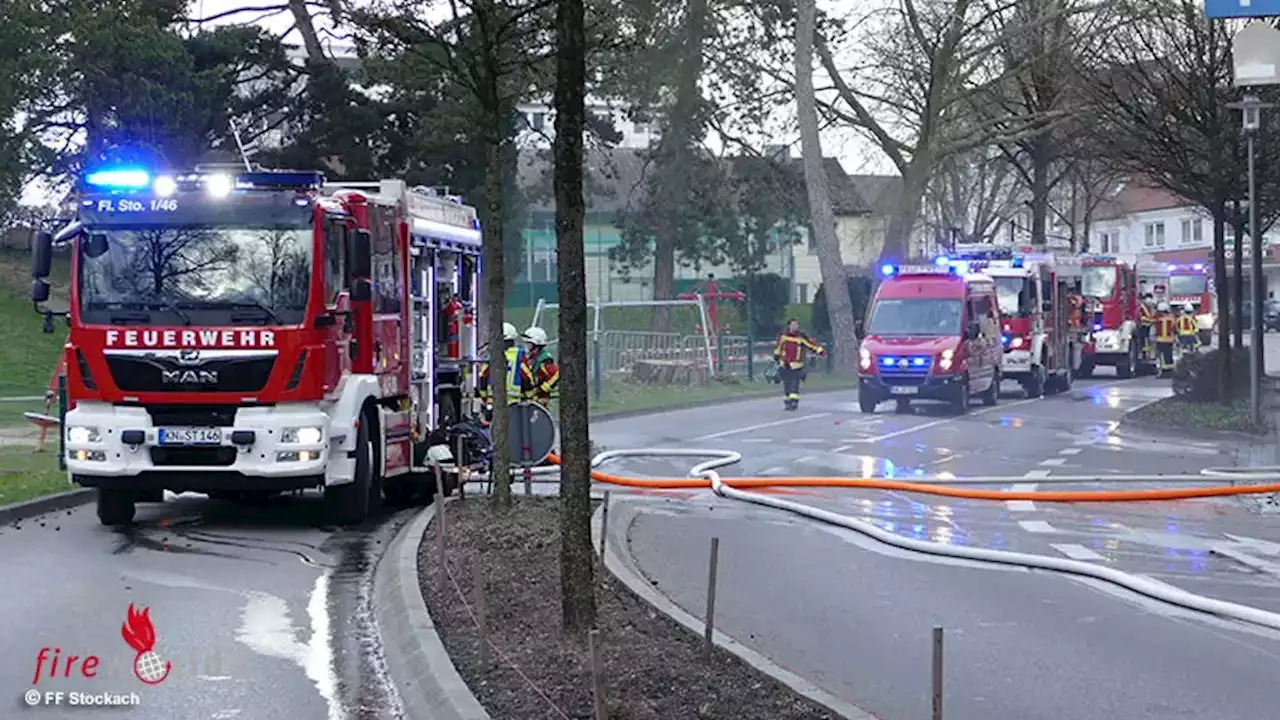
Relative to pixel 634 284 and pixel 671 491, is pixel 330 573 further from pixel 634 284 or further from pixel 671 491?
pixel 634 284

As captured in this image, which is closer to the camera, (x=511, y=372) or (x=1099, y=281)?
(x=511, y=372)

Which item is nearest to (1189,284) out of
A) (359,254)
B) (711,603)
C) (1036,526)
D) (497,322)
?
(1036,526)

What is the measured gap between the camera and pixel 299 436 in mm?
13711

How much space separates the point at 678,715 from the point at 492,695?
3.00 feet

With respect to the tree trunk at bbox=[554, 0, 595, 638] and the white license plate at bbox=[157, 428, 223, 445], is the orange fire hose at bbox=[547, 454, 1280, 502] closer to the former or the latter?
the white license plate at bbox=[157, 428, 223, 445]

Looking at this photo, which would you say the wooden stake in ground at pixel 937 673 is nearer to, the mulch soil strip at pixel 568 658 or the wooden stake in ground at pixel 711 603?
the mulch soil strip at pixel 568 658

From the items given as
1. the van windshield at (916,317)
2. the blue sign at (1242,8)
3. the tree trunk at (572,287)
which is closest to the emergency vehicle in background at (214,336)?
the tree trunk at (572,287)

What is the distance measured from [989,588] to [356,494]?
5545 millimetres

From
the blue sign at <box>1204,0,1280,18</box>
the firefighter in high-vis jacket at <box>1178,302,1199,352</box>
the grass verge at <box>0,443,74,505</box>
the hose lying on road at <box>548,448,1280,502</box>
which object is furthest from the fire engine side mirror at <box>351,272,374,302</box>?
the firefighter in high-vis jacket at <box>1178,302,1199,352</box>

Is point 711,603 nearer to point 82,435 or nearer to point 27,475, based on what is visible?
point 82,435

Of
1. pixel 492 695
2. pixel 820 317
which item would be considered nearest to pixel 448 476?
pixel 492 695

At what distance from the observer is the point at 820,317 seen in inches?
2045

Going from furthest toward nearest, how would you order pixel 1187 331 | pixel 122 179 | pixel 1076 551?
1. pixel 1187 331
2. pixel 122 179
3. pixel 1076 551

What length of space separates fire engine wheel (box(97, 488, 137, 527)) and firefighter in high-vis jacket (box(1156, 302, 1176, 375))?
36.0 meters
